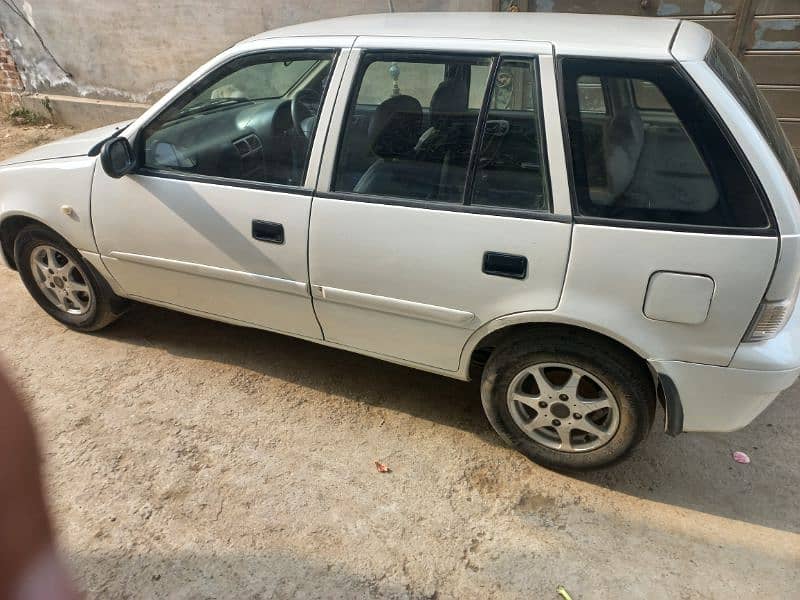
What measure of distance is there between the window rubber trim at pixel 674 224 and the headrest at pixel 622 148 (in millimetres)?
118

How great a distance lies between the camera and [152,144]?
2865 millimetres

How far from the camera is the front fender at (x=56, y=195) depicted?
2.99m

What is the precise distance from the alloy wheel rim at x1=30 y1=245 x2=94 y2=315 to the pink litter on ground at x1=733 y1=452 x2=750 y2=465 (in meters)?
3.46

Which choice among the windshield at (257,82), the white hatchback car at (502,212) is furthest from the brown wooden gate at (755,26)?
the white hatchback car at (502,212)

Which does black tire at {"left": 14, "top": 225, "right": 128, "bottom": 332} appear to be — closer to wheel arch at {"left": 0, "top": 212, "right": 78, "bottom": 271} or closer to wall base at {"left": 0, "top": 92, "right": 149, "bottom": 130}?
wheel arch at {"left": 0, "top": 212, "right": 78, "bottom": 271}

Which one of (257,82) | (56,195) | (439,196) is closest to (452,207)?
(439,196)

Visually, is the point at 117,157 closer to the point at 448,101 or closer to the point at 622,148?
the point at 448,101

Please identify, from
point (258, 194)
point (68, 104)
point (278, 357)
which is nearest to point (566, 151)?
point (258, 194)

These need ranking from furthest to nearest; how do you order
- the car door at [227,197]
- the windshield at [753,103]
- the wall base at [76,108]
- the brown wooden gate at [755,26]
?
the wall base at [76,108] < the brown wooden gate at [755,26] < the car door at [227,197] < the windshield at [753,103]

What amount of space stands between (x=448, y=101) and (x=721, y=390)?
1564 millimetres

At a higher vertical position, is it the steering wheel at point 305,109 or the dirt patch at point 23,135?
the steering wheel at point 305,109

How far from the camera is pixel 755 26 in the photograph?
5.23m

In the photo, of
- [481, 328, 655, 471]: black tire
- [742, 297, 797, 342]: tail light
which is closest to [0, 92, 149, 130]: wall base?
[481, 328, 655, 471]: black tire

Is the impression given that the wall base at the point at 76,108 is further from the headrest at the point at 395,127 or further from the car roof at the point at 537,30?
the headrest at the point at 395,127
